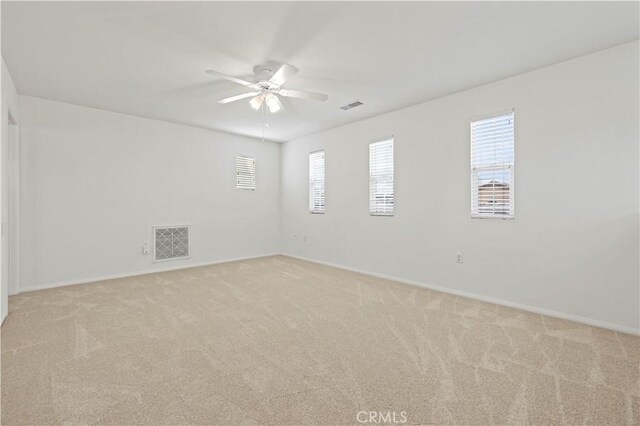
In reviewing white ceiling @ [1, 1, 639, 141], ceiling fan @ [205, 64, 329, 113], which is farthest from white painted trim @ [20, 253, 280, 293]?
ceiling fan @ [205, 64, 329, 113]

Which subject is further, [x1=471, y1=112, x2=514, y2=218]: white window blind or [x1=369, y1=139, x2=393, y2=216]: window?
[x1=369, y1=139, x2=393, y2=216]: window

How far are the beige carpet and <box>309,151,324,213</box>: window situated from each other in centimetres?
271

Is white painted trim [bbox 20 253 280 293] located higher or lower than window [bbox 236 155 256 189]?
lower

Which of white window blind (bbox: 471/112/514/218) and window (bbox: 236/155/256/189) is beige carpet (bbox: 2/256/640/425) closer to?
white window blind (bbox: 471/112/514/218)

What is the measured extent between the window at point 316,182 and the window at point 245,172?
1.33 meters

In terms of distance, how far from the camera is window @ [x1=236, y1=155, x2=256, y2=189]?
627cm

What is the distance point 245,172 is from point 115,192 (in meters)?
2.44

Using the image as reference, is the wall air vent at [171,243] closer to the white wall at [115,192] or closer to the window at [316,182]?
the white wall at [115,192]

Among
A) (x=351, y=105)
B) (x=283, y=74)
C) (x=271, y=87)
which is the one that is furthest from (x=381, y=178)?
(x=283, y=74)

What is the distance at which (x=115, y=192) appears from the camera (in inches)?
186

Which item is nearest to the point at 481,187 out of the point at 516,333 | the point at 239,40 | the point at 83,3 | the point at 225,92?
the point at 516,333

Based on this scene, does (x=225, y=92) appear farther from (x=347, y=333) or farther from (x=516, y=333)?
(x=516, y=333)

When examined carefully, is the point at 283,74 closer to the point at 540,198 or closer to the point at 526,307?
the point at 540,198

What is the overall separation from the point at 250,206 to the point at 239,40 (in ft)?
13.8
